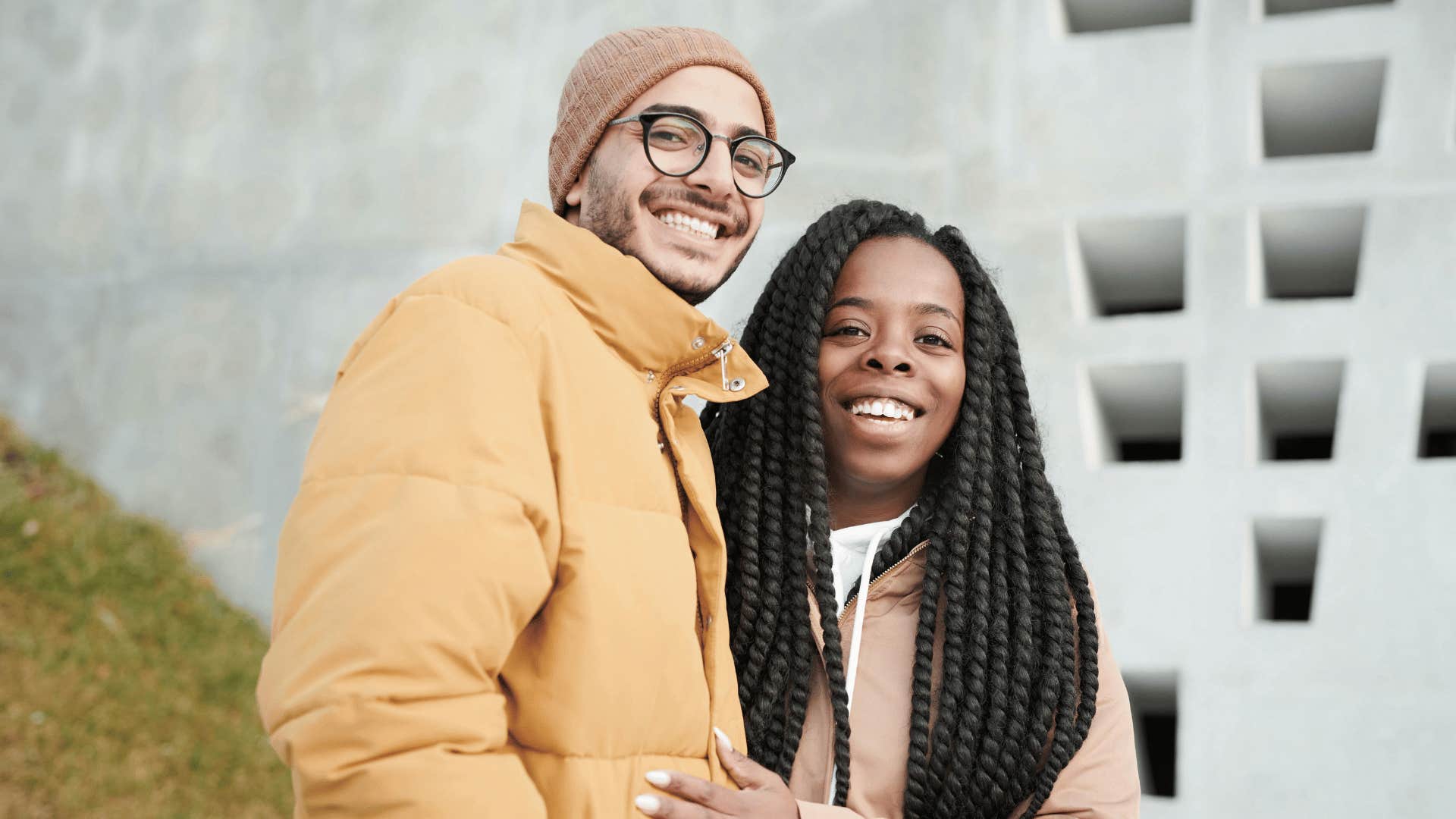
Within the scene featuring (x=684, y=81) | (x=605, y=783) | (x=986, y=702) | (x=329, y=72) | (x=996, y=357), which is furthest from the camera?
(x=329, y=72)

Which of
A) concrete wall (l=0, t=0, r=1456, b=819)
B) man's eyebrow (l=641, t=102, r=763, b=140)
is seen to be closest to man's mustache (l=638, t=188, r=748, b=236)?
man's eyebrow (l=641, t=102, r=763, b=140)

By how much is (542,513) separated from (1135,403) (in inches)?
138

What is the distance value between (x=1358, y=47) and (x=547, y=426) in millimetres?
3759

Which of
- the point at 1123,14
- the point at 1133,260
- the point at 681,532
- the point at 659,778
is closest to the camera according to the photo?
the point at 659,778

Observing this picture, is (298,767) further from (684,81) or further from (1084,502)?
(1084,502)

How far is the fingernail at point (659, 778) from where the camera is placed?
148 centimetres

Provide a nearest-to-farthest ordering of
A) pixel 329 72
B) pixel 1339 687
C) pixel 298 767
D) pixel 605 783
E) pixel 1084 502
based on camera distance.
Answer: pixel 298 767 → pixel 605 783 → pixel 1339 687 → pixel 1084 502 → pixel 329 72

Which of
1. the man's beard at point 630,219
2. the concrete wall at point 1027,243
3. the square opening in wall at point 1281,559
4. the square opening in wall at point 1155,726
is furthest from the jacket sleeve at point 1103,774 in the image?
the square opening in wall at point 1281,559

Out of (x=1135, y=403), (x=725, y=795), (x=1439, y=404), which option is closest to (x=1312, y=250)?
(x=1439, y=404)

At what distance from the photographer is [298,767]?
1.20m

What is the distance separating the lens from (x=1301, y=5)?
4.61 meters

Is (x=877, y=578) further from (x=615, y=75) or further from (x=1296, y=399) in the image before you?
(x=1296, y=399)

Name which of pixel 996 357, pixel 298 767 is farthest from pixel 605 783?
pixel 996 357

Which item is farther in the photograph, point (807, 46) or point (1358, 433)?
point (807, 46)
